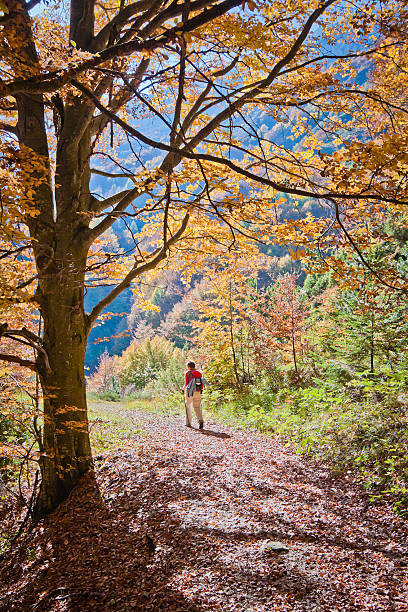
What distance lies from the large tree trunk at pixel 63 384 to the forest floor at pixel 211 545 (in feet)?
1.02

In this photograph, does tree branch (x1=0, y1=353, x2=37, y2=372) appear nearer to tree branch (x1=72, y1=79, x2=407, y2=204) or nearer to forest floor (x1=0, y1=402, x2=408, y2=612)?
forest floor (x1=0, y1=402, x2=408, y2=612)

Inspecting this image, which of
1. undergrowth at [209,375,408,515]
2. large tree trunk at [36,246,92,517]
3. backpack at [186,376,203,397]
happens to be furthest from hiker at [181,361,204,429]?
large tree trunk at [36,246,92,517]

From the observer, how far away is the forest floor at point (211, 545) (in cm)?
277

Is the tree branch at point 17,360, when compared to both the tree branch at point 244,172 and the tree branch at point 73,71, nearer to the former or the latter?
the tree branch at point 73,71

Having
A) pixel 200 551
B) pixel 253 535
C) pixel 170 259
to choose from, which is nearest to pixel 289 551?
pixel 253 535

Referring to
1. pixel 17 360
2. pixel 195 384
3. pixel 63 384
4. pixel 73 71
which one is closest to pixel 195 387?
pixel 195 384

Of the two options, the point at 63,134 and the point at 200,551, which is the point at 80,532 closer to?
the point at 200,551

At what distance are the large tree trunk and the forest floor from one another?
31 cm

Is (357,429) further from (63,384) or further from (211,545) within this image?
(63,384)

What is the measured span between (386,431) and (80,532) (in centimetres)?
388

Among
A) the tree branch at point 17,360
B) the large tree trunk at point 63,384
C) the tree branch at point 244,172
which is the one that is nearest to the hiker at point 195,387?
the large tree trunk at point 63,384

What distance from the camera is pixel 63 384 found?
15.2ft

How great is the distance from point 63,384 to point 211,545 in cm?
256

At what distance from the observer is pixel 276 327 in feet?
34.3
